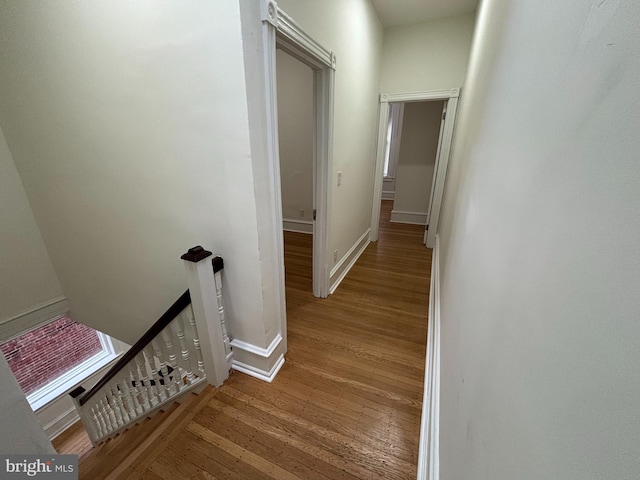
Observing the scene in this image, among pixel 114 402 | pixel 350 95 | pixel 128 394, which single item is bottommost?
pixel 114 402

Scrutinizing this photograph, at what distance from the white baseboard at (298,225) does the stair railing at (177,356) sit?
284 centimetres

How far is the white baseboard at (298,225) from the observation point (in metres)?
4.30

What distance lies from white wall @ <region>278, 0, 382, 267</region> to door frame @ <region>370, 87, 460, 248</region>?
0.43 feet

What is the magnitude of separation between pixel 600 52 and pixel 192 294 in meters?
1.60

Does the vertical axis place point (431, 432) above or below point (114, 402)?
above

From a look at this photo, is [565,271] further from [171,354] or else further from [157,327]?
[171,354]

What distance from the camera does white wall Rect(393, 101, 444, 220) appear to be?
4.18 meters

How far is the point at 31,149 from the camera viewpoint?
1.89 meters

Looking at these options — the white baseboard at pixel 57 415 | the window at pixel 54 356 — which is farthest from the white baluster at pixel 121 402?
the white baseboard at pixel 57 415

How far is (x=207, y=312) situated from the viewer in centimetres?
141

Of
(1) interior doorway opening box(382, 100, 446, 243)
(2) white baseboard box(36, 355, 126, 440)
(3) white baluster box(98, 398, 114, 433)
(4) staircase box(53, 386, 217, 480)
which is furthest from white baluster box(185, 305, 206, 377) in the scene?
Answer: (1) interior doorway opening box(382, 100, 446, 243)

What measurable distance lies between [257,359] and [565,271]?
5.45 feet

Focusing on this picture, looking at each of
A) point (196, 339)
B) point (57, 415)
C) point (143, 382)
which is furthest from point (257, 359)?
point (57, 415)

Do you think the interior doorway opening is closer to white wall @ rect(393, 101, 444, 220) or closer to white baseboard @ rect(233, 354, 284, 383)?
white wall @ rect(393, 101, 444, 220)
